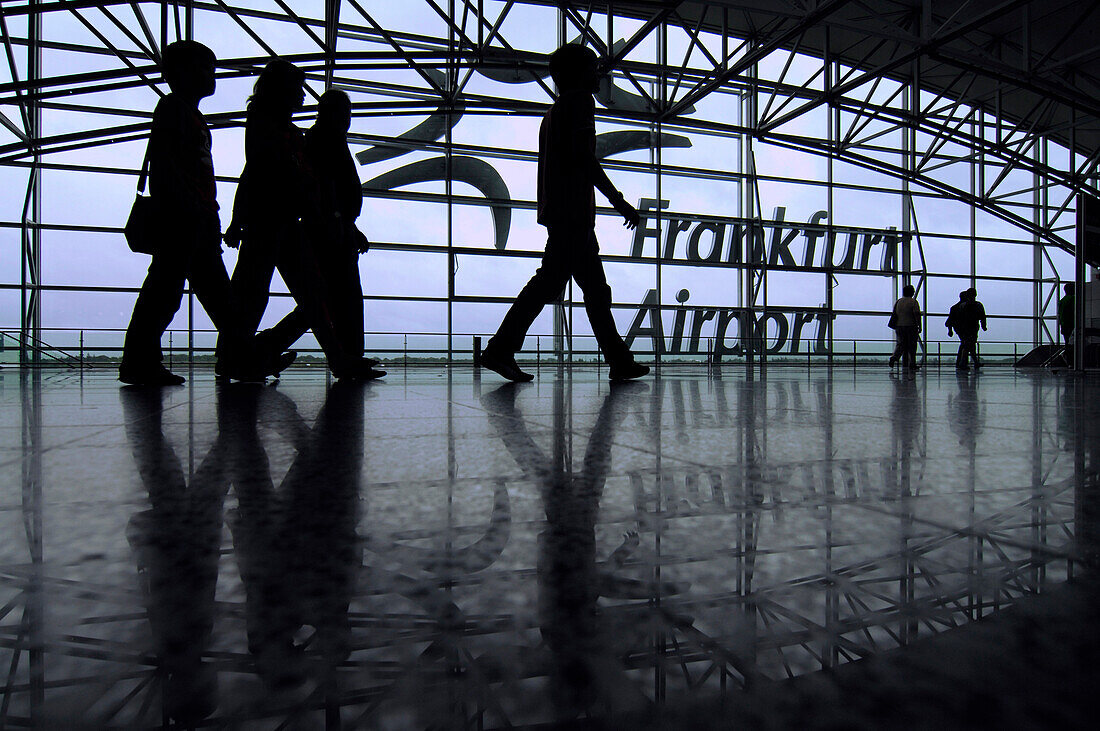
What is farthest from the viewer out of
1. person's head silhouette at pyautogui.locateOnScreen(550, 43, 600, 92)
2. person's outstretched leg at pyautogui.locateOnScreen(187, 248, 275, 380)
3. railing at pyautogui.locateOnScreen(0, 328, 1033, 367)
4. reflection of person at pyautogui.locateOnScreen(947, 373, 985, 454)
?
railing at pyautogui.locateOnScreen(0, 328, 1033, 367)

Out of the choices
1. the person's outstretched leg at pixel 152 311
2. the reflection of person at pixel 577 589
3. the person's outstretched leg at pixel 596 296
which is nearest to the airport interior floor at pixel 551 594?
the reflection of person at pixel 577 589

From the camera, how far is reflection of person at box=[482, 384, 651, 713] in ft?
1.00

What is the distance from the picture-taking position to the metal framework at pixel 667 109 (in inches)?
391

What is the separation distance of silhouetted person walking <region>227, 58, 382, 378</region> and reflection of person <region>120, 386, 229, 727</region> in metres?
2.66

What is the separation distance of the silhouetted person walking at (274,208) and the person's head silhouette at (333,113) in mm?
423

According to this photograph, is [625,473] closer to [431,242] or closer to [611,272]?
[431,242]

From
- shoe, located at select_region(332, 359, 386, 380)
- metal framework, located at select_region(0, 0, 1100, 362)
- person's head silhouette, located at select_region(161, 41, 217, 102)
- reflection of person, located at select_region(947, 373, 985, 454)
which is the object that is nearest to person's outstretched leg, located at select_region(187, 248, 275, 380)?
shoe, located at select_region(332, 359, 386, 380)

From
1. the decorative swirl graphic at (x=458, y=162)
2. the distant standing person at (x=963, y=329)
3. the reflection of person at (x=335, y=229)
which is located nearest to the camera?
the reflection of person at (x=335, y=229)

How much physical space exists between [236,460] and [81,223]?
1239cm

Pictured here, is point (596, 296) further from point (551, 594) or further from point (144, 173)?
point (551, 594)

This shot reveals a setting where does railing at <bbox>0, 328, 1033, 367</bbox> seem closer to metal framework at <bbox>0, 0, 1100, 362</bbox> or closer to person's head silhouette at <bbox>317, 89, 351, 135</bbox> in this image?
metal framework at <bbox>0, 0, 1100, 362</bbox>

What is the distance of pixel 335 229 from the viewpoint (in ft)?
12.5

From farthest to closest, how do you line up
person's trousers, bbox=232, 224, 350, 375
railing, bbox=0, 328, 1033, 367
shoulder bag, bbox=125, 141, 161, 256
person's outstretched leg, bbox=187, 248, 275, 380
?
railing, bbox=0, 328, 1033, 367 < person's trousers, bbox=232, 224, 350, 375 < person's outstretched leg, bbox=187, 248, 275, 380 < shoulder bag, bbox=125, 141, 161, 256

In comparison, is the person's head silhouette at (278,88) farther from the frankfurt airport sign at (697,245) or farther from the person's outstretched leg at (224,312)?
the frankfurt airport sign at (697,245)
